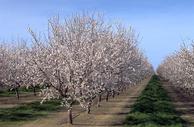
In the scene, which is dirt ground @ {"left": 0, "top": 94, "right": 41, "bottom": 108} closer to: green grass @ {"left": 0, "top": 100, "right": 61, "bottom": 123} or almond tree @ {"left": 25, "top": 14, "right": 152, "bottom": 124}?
green grass @ {"left": 0, "top": 100, "right": 61, "bottom": 123}

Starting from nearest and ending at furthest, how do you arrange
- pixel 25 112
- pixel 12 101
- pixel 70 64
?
pixel 70 64 < pixel 25 112 < pixel 12 101

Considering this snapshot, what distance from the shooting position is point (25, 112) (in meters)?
41.6

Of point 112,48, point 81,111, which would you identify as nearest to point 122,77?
point 112,48

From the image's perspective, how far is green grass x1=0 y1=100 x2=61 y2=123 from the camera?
37219 mm

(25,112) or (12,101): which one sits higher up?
(12,101)

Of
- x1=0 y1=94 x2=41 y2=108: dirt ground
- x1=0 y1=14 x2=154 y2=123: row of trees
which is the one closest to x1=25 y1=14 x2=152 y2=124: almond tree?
x1=0 y1=14 x2=154 y2=123: row of trees

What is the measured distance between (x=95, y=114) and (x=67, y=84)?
6737 millimetres

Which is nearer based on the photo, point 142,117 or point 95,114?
point 142,117

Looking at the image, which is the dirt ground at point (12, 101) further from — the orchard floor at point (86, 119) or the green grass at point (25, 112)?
the orchard floor at point (86, 119)

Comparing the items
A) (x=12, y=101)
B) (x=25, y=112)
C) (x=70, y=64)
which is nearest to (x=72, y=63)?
(x=70, y=64)

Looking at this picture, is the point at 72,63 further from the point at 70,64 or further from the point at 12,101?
the point at 12,101

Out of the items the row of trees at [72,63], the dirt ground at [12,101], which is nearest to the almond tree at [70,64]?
the row of trees at [72,63]

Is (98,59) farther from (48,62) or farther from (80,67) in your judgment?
(48,62)

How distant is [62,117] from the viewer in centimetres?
3797
